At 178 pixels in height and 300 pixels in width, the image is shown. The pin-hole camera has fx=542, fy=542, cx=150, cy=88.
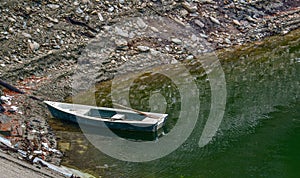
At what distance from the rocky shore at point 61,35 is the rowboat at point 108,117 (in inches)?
23.7

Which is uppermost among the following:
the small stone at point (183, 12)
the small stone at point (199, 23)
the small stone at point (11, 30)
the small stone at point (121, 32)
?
the small stone at point (183, 12)

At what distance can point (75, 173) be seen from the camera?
14102mm

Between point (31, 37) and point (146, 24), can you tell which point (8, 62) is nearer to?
point (31, 37)

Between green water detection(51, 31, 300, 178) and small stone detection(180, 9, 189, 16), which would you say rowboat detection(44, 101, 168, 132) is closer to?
→ green water detection(51, 31, 300, 178)

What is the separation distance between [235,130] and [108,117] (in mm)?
4018

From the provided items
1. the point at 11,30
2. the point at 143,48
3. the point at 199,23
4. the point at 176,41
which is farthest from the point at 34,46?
the point at 199,23

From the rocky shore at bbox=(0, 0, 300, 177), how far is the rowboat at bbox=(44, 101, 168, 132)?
0.60m

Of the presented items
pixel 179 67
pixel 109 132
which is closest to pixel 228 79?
pixel 179 67

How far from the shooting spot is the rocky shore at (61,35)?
1609 cm

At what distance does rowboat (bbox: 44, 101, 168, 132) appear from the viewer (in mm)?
16516

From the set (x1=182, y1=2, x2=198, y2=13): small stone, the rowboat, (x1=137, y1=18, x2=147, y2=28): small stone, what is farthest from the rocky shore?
the rowboat

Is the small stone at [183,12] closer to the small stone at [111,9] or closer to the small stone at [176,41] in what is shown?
the small stone at [176,41]

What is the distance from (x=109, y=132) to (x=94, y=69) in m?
4.34

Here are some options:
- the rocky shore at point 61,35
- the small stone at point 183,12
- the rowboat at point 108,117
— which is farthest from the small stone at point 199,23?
the rowboat at point 108,117
